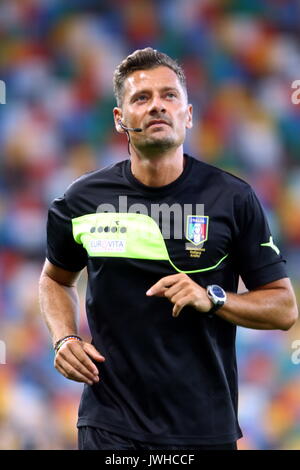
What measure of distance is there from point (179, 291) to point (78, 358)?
0.45m

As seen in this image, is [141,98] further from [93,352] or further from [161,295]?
[93,352]

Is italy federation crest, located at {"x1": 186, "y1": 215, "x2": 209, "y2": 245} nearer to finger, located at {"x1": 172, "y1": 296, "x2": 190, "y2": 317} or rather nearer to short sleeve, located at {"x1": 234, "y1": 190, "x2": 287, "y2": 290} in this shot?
short sleeve, located at {"x1": 234, "y1": 190, "x2": 287, "y2": 290}

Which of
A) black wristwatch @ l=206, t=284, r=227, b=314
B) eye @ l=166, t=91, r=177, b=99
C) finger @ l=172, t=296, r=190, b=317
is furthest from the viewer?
eye @ l=166, t=91, r=177, b=99

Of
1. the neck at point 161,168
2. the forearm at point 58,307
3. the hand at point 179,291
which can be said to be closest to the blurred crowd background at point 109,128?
the forearm at point 58,307

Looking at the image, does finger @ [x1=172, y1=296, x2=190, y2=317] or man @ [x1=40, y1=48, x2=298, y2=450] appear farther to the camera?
man @ [x1=40, y1=48, x2=298, y2=450]

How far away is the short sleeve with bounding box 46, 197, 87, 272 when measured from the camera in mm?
3055

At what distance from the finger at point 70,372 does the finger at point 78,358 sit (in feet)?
0.04

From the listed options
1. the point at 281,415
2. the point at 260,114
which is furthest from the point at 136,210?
the point at 260,114

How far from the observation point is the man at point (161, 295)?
8.92 ft

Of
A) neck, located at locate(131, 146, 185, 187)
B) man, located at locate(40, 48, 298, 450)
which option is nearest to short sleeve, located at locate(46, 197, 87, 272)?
man, located at locate(40, 48, 298, 450)

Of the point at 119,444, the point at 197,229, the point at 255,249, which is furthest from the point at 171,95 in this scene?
the point at 119,444

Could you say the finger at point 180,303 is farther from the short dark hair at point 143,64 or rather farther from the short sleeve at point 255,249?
the short dark hair at point 143,64

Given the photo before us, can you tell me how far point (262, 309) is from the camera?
9.04 ft
